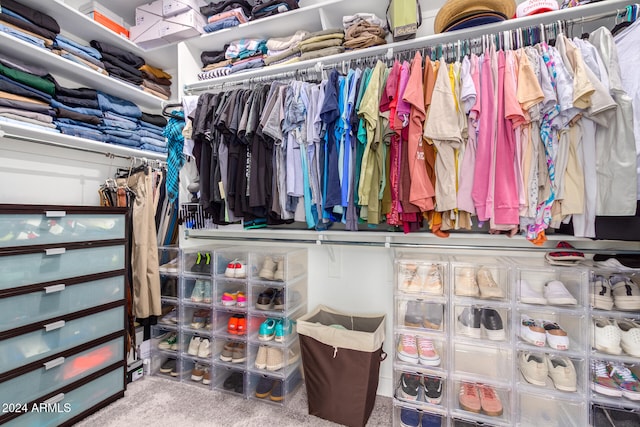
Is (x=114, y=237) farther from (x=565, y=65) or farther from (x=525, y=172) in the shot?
(x=565, y=65)

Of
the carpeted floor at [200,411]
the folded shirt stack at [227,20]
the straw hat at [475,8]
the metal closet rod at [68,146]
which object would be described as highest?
the folded shirt stack at [227,20]

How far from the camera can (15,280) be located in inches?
50.6

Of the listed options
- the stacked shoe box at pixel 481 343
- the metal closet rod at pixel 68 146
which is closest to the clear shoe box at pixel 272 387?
the stacked shoe box at pixel 481 343

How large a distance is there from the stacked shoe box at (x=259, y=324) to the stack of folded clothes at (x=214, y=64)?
126 cm

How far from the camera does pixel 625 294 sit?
3.83 feet

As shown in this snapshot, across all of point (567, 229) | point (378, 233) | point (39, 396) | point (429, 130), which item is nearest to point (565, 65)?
point (429, 130)

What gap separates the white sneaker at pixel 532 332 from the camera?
125cm

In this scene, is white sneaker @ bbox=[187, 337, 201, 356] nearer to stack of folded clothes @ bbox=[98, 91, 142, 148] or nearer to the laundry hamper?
the laundry hamper

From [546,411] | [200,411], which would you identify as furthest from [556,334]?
[200,411]

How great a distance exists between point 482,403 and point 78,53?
2913mm

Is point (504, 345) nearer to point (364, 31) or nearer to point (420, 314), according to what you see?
point (420, 314)

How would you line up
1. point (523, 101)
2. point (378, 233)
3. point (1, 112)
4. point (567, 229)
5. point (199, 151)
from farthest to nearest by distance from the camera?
point (199, 151)
point (378, 233)
point (1, 112)
point (567, 229)
point (523, 101)

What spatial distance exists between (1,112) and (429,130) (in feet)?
6.74

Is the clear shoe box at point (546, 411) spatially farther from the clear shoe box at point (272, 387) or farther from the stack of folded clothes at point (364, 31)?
the stack of folded clothes at point (364, 31)
